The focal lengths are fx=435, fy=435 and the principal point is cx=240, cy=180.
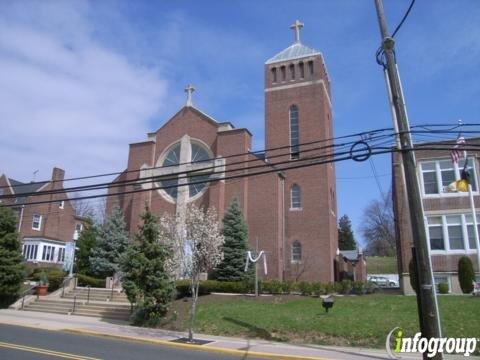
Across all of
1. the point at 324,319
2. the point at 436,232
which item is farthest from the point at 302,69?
the point at 324,319

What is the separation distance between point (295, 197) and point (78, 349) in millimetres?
24271

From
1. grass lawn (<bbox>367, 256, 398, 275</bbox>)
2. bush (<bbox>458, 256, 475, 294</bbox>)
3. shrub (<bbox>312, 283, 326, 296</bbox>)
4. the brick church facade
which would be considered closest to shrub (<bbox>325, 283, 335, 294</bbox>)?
shrub (<bbox>312, 283, 326, 296</bbox>)

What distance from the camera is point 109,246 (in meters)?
33.7

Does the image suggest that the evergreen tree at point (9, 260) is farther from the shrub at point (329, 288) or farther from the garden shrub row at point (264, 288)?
the shrub at point (329, 288)

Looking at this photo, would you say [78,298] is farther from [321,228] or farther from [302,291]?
[321,228]

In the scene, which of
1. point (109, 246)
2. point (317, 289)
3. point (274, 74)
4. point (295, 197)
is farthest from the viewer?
point (274, 74)

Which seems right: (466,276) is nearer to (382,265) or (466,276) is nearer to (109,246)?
(109,246)

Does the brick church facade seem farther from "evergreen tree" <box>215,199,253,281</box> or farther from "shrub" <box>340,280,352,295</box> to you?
"shrub" <box>340,280,352,295</box>

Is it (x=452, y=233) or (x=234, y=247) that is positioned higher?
(x=452, y=233)

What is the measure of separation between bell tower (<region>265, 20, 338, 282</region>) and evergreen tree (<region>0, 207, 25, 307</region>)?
17253 mm

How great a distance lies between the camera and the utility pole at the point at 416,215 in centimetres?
916

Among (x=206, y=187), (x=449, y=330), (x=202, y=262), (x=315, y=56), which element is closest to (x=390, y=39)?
(x=449, y=330)

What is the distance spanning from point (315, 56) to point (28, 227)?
34966 mm

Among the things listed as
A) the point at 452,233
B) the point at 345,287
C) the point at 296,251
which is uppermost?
the point at 452,233
